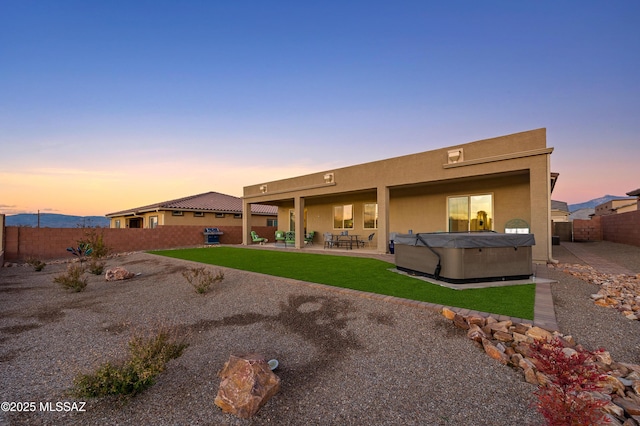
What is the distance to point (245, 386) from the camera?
2.50 m

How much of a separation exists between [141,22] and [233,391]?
12.5 m

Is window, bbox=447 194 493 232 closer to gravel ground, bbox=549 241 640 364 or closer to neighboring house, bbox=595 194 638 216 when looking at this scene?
gravel ground, bbox=549 241 640 364

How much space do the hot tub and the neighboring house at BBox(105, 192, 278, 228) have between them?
779 inches

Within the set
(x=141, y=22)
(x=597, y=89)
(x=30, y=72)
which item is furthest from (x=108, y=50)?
(x=597, y=89)

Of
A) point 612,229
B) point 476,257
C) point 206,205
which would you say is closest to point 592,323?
point 476,257

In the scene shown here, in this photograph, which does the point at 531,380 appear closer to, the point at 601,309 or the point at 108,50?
the point at 601,309

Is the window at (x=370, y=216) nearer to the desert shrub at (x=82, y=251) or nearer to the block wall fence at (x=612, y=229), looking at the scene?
the block wall fence at (x=612, y=229)

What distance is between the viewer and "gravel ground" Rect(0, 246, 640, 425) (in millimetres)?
2402

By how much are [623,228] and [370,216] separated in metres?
12.4

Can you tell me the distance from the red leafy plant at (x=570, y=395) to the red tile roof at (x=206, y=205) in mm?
22700

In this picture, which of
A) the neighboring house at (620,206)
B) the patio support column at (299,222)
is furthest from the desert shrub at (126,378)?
the neighboring house at (620,206)

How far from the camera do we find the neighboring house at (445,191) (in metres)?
→ 8.42

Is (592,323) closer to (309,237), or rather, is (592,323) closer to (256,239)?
(309,237)

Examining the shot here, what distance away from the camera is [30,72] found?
1016cm
